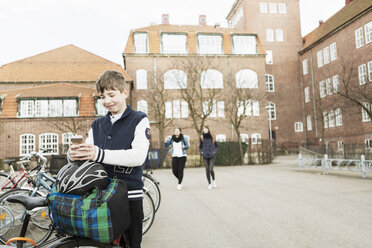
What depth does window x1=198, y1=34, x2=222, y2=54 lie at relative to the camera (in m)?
38.3

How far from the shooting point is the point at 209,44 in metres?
38.5

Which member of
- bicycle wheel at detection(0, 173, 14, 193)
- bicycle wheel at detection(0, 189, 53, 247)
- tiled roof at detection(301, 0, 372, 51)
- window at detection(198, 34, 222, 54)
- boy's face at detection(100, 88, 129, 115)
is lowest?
bicycle wheel at detection(0, 189, 53, 247)

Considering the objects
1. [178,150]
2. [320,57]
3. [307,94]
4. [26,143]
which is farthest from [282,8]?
[178,150]

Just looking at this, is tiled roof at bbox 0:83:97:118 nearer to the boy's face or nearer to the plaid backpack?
the boy's face

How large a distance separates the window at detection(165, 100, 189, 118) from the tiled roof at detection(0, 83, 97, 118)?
8.33 metres

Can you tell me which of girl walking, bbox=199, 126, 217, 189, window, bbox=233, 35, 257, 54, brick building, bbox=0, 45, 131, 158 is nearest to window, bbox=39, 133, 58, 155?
brick building, bbox=0, 45, 131, 158

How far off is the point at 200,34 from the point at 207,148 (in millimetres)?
29870

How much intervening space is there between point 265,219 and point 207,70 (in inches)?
1252

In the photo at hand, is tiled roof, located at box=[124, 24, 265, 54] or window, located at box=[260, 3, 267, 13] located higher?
window, located at box=[260, 3, 267, 13]

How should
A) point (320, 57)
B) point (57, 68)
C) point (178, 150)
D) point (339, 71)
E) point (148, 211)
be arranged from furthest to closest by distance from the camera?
point (320, 57) < point (57, 68) < point (339, 71) < point (178, 150) < point (148, 211)

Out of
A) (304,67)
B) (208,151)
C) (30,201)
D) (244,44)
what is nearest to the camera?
(30,201)

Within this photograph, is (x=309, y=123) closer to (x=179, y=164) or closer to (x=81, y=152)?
(x=179, y=164)

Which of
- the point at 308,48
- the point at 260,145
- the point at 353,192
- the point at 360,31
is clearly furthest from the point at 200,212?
the point at 308,48

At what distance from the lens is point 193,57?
34.9m
